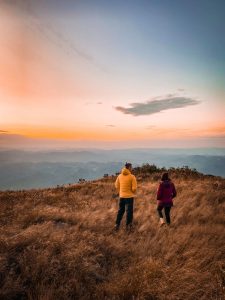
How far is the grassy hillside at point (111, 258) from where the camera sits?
587 cm

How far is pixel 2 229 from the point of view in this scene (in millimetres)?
9125

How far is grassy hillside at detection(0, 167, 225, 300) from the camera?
5867 mm

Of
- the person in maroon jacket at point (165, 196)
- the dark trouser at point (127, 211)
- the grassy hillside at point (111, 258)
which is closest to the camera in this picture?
the grassy hillside at point (111, 258)

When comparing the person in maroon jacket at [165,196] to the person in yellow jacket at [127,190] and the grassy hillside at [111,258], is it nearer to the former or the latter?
the grassy hillside at [111,258]

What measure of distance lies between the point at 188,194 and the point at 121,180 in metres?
6.00

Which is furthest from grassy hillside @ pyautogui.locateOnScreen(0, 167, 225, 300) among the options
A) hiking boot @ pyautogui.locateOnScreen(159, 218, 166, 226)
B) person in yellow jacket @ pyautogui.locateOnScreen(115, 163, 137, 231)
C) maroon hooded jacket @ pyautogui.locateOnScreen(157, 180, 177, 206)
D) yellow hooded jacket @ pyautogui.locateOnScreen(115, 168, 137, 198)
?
yellow hooded jacket @ pyautogui.locateOnScreen(115, 168, 137, 198)

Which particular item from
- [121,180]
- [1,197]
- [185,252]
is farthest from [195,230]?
[1,197]

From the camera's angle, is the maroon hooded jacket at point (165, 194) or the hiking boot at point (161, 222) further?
the maroon hooded jacket at point (165, 194)

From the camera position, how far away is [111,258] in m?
7.67

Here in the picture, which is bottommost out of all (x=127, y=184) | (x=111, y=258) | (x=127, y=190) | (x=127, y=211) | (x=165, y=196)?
(x=111, y=258)

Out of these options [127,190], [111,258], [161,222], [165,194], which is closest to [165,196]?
[165,194]

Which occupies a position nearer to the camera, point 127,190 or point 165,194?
point 127,190

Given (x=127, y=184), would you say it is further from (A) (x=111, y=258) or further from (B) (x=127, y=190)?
(A) (x=111, y=258)

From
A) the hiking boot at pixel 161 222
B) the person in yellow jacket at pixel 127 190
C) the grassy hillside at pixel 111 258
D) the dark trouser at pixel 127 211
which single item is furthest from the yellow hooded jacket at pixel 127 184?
the hiking boot at pixel 161 222
